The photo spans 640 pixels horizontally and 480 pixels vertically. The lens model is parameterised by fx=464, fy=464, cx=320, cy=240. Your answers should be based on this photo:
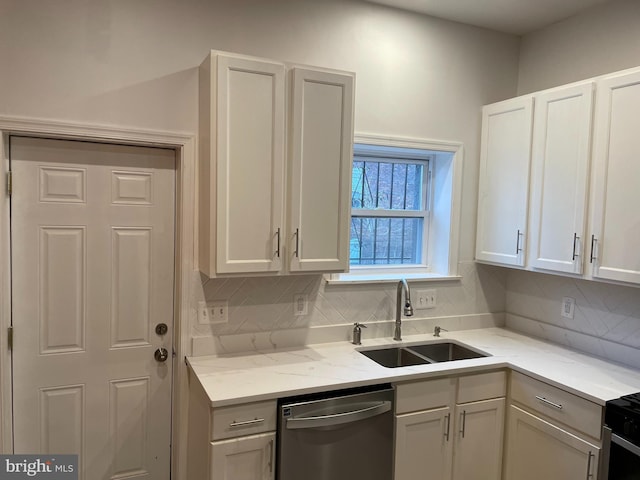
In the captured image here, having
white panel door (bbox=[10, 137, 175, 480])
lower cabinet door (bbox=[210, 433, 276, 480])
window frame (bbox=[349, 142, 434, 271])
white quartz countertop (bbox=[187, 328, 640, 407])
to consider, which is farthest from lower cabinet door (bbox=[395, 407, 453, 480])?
white panel door (bbox=[10, 137, 175, 480])

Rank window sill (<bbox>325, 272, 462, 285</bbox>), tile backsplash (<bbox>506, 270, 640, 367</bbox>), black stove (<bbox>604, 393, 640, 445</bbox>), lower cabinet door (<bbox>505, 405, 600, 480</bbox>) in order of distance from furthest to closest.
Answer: window sill (<bbox>325, 272, 462, 285</bbox>) < tile backsplash (<bbox>506, 270, 640, 367</bbox>) < lower cabinet door (<bbox>505, 405, 600, 480</bbox>) < black stove (<bbox>604, 393, 640, 445</bbox>)

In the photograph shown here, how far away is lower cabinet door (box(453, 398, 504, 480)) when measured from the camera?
7.98 ft

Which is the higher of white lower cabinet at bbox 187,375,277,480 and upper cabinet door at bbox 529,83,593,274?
upper cabinet door at bbox 529,83,593,274

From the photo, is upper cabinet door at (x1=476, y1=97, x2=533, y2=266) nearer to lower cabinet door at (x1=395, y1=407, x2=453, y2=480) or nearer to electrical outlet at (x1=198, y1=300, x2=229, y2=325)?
lower cabinet door at (x1=395, y1=407, x2=453, y2=480)

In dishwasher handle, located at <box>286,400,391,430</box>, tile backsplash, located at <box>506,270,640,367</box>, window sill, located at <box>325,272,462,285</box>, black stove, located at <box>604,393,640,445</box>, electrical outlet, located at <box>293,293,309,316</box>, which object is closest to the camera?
black stove, located at <box>604,393,640,445</box>

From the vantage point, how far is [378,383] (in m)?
2.20

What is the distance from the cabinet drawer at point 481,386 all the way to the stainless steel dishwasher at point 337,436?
0.45 meters

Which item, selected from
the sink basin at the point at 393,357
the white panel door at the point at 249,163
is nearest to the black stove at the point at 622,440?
the sink basin at the point at 393,357

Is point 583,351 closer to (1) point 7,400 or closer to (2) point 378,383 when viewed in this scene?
(2) point 378,383

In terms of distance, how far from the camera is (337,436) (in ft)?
6.93

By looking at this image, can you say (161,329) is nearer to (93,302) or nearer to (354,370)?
(93,302)

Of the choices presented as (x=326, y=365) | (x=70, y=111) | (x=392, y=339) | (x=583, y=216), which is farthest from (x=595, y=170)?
(x=70, y=111)

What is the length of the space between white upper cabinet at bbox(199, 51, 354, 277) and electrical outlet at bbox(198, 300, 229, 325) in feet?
0.71

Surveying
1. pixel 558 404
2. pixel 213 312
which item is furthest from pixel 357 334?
pixel 558 404
